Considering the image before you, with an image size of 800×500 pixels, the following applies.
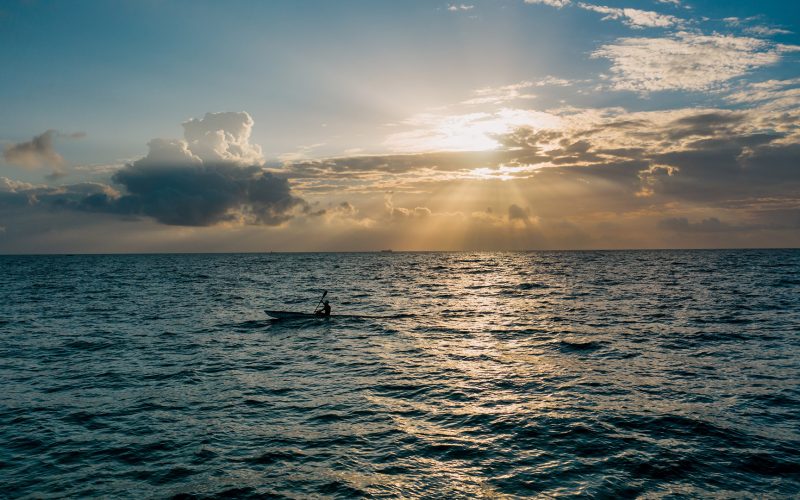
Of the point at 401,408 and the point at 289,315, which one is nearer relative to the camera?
the point at 401,408

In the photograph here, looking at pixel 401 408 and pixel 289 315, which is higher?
pixel 289 315

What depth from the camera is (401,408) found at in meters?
20.5

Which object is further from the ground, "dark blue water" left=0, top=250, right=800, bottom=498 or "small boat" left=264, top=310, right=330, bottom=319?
"small boat" left=264, top=310, right=330, bottom=319

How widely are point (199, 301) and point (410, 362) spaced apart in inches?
1687

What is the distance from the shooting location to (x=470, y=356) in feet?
101

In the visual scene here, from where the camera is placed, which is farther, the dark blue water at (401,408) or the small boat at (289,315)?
the small boat at (289,315)

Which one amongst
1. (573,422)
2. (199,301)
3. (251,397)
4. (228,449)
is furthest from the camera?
(199,301)

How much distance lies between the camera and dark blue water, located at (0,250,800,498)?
14148 millimetres

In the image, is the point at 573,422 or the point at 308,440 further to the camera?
the point at 573,422

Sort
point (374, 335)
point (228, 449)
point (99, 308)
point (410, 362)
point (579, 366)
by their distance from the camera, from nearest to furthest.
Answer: point (228, 449) < point (579, 366) < point (410, 362) < point (374, 335) < point (99, 308)

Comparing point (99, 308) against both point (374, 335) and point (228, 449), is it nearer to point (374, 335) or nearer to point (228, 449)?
point (374, 335)

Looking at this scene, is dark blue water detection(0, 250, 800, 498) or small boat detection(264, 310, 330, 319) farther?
small boat detection(264, 310, 330, 319)

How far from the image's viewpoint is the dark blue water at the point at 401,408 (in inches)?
557

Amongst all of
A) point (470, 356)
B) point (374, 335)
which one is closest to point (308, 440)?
point (470, 356)
